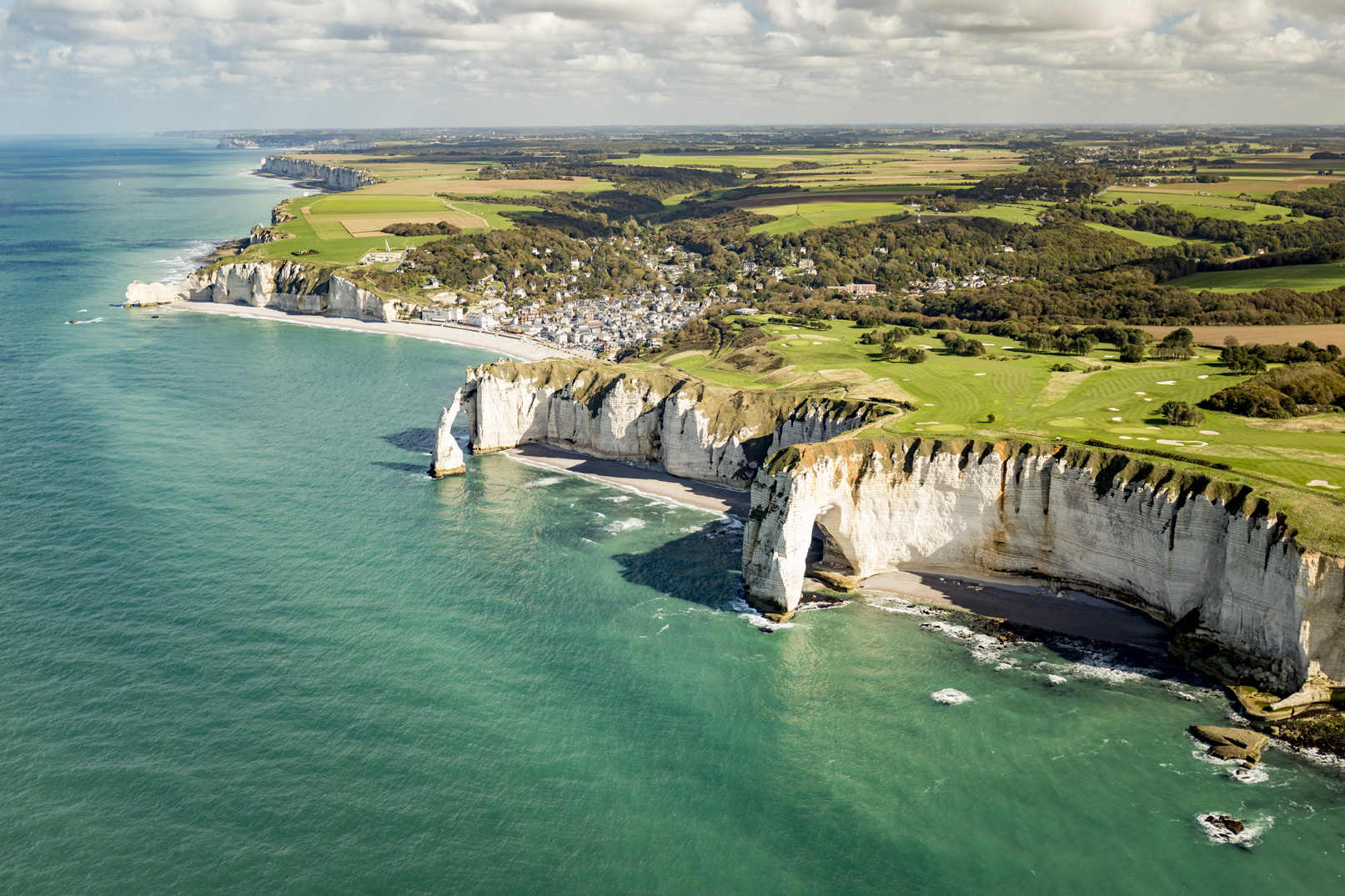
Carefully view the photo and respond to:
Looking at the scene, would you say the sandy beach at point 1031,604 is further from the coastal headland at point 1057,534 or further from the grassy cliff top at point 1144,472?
the grassy cliff top at point 1144,472

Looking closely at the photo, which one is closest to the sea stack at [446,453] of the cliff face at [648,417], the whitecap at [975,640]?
the cliff face at [648,417]

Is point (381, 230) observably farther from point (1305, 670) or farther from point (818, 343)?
point (1305, 670)

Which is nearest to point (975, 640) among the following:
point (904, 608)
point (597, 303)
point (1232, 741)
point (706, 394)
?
point (904, 608)

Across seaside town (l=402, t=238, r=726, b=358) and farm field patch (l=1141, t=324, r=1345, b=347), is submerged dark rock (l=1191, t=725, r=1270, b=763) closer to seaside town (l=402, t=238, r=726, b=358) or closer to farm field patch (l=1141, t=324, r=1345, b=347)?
farm field patch (l=1141, t=324, r=1345, b=347)

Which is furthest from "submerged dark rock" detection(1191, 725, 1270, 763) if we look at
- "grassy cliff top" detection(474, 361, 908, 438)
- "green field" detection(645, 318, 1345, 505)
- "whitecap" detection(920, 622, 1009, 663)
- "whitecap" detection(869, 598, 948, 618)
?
"grassy cliff top" detection(474, 361, 908, 438)

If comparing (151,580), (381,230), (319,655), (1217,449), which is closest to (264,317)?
(381,230)

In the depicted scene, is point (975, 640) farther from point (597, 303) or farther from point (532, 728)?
point (597, 303)
